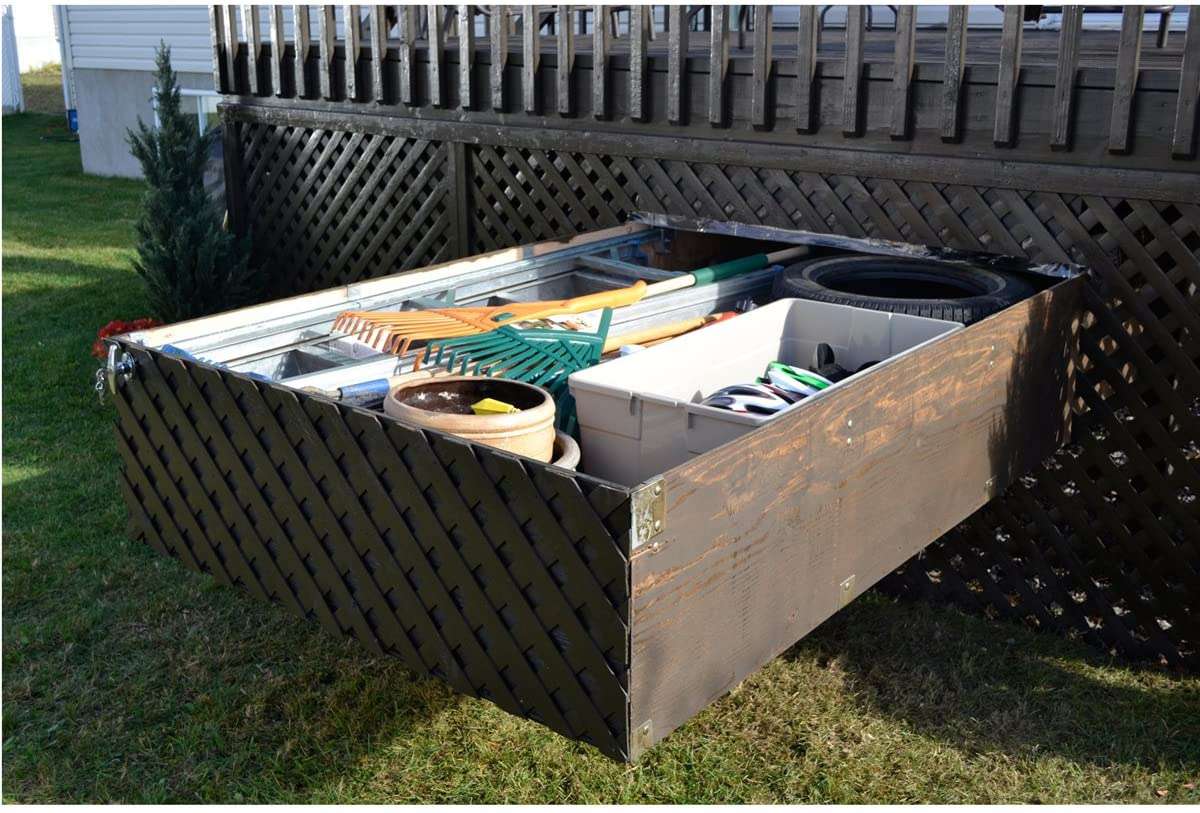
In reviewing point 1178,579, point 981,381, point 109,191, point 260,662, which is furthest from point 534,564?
point 109,191

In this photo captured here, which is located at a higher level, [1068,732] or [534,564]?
[534,564]

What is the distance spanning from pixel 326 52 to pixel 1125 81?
4.09 metres

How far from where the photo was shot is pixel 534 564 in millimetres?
2271

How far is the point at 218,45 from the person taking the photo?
7168 millimetres

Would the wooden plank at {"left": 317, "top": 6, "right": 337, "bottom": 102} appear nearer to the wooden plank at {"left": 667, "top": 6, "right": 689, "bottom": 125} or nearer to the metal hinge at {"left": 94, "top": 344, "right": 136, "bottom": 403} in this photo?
the wooden plank at {"left": 667, "top": 6, "right": 689, "bottom": 125}

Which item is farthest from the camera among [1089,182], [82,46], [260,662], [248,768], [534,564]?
[82,46]

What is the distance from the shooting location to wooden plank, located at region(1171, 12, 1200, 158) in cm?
368

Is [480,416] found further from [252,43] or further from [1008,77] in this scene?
[252,43]

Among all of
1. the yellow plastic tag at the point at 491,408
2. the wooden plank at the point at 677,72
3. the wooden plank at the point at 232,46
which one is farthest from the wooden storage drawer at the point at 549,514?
the wooden plank at the point at 232,46

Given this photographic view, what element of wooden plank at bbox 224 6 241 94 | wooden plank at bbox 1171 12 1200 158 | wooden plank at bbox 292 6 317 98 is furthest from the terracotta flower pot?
wooden plank at bbox 224 6 241 94

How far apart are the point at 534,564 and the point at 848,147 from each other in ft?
9.02

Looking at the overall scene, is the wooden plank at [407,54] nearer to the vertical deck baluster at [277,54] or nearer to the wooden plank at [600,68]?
the vertical deck baluster at [277,54]

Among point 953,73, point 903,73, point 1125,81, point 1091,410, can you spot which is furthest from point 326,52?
point 1091,410

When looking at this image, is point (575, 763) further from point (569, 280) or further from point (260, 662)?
point (569, 280)
